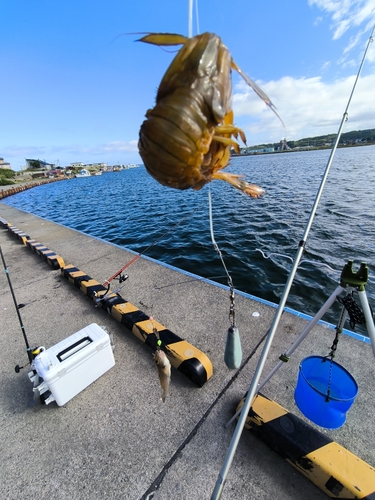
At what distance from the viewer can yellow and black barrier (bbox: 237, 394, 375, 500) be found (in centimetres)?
193

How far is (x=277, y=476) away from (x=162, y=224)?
452 inches

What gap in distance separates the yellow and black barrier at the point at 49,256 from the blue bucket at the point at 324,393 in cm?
623

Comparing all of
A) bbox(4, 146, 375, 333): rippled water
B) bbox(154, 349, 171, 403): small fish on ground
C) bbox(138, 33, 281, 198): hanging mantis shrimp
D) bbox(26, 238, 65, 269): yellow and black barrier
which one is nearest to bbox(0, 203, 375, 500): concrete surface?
bbox(154, 349, 171, 403): small fish on ground

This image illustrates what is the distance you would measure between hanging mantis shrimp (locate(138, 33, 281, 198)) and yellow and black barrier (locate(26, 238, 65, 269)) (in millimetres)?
6203

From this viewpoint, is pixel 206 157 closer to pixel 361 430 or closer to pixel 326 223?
pixel 361 430

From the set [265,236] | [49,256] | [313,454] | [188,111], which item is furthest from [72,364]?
[265,236]

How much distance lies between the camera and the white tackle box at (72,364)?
2.64m

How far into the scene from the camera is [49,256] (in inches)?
266

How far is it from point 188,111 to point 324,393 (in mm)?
2765

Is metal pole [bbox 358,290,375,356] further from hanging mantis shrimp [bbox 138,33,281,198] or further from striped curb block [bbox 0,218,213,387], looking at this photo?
striped curb block [bbox 0,218,213,387]

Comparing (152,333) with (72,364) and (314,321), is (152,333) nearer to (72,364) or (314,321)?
(72,364)

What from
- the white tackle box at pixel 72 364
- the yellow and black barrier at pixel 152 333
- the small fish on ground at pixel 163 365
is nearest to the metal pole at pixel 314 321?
the yellow and black barrier at pixel 152 333

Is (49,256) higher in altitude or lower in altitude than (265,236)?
higher

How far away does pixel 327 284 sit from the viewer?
640 centimetres
